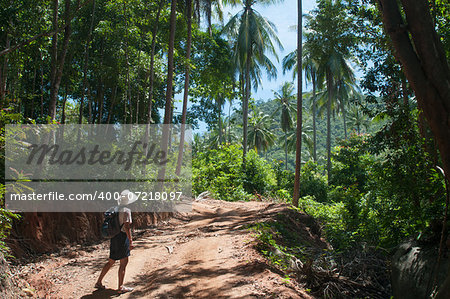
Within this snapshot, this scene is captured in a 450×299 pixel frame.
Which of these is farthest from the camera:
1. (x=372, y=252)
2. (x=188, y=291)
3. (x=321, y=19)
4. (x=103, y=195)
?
(x=321, y=19)

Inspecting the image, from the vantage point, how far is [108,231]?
5.76 metres

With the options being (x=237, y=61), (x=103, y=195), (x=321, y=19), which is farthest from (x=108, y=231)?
(x=237, y=61)

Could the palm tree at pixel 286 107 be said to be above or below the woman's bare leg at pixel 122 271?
above

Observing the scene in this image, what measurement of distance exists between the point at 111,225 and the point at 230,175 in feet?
47.4

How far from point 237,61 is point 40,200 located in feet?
70.9

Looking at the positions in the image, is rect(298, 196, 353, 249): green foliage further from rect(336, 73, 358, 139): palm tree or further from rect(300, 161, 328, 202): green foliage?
rect(336, 73, 358, 139): palm tree

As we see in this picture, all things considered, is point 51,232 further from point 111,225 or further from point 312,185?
point 312,185

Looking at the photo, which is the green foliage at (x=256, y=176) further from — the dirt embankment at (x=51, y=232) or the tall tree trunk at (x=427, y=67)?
the tall tree trunk at (x=427, y=67)

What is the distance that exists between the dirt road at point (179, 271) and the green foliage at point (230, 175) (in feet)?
30.3

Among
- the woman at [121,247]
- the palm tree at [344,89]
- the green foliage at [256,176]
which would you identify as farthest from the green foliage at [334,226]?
the palm tree at [344,89]

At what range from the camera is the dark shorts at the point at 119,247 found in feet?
19.0

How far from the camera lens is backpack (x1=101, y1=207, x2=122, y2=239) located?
18.9 feet

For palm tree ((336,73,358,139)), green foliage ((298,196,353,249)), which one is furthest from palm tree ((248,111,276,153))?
green foliage ((298,196,353,249))

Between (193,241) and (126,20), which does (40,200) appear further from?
(126,20)
